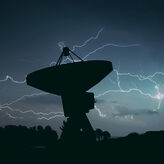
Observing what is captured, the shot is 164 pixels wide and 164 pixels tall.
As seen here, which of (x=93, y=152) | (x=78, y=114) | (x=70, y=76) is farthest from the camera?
(x=78, y=114)

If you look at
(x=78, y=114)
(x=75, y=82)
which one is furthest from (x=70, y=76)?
(x=78, y=114)

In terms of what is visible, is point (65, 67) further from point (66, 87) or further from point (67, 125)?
point (67, 125)

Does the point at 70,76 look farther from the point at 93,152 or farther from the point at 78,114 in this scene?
the point at 93,152

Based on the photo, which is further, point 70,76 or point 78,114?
point 78,114

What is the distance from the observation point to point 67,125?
18375mm

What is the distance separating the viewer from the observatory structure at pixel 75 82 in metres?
16.6

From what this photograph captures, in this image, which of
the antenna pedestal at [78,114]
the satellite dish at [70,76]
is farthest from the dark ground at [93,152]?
the satellite dish at [70,76]

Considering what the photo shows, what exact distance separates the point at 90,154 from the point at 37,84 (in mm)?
6246

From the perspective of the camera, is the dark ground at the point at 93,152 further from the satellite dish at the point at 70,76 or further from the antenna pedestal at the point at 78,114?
the satellite dish at the point at 70,76

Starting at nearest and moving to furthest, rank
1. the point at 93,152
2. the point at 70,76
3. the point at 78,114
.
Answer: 1. the point at 93,152
2. the point at 70,76
3. the point at 78,114

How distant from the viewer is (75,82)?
1719 cm

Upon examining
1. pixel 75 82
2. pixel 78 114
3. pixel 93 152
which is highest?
pixel 75 82

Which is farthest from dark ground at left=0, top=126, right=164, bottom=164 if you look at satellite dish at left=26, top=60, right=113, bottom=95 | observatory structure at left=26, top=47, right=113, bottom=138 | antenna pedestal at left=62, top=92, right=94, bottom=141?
satellite dish at left=26, top=60, right=113, bottom=95

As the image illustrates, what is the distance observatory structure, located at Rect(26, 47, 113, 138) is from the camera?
16.6 meters
